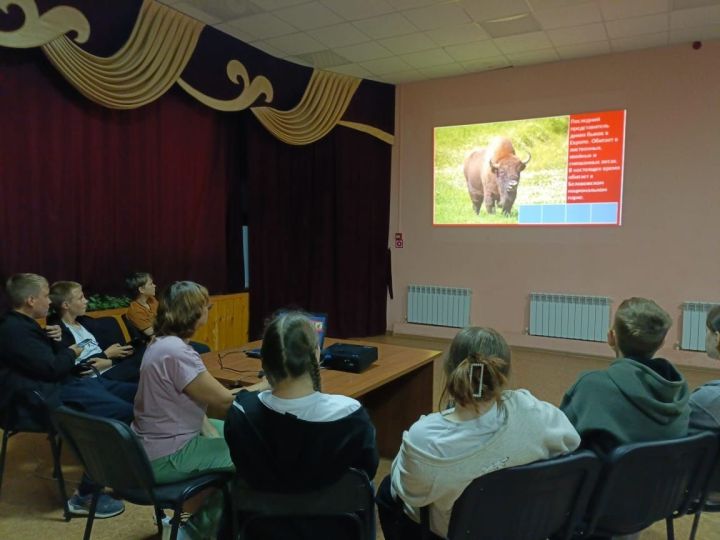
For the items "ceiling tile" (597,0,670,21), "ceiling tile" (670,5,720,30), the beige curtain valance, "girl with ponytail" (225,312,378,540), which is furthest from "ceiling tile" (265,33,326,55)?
"girl with ponytail" (225,312,378,540)

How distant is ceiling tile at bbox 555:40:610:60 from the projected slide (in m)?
0.56

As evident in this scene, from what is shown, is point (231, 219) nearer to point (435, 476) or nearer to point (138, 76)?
point (138, 76)

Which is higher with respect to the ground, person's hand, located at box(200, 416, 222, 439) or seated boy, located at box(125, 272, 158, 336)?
seated boy, located at box(125, 272, 158, 336)

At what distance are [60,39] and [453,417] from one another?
11.1 feet

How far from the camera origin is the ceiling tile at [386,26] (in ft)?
13.8

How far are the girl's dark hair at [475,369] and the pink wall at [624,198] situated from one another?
168 inches

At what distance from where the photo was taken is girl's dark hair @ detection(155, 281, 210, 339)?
1816 mm

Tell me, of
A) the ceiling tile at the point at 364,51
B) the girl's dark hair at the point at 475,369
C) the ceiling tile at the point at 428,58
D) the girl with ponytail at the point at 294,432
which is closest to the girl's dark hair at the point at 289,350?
the girl with ponytail at the point at 294,432

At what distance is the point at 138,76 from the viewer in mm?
3713

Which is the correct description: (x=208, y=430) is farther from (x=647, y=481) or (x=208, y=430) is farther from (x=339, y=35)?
(x=339, y=35)

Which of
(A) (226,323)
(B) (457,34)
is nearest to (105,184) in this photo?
(A) (226,323)

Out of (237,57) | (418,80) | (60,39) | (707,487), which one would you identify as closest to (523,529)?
(707,487)

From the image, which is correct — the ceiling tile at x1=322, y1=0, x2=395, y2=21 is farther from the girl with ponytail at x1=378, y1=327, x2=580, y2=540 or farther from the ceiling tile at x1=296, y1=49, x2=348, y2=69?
the girl with ponytail at x1=378, y1=327, x2=580, y2=540

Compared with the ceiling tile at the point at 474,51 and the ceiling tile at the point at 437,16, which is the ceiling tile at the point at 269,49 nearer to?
the ceiling tile at the point at 437,16
